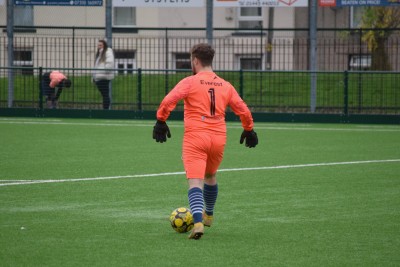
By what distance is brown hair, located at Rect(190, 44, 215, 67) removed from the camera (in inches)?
332

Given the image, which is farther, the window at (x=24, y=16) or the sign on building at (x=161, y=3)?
the window at (x=24, y=16)

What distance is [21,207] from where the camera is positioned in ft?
32.1

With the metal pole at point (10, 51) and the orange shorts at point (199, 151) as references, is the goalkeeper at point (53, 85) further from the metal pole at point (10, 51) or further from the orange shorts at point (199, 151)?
the orange shorts at point (199, 151)

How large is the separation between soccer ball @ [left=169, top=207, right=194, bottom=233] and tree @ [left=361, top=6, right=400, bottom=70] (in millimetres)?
22994

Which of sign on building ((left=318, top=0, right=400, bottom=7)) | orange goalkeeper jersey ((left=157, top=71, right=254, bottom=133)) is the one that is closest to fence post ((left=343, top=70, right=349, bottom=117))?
sign on building ((left=318, top=0, right=400, bottom=7))

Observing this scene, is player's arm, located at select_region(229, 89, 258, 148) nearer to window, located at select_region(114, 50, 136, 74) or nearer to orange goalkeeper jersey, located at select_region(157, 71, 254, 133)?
orange goalkeeper jersey, located at select_region(157, 71, 254, 133)

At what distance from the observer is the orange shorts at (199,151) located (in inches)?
325

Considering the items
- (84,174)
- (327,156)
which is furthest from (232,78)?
(84,174)

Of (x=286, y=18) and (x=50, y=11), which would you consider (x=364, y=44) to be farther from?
(x=50, y=11)

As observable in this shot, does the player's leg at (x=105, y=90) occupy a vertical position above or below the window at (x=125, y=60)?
below

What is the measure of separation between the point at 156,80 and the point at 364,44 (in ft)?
41.6

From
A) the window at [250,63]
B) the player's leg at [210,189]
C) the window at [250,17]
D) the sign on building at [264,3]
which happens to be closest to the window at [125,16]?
the window at [250,17]

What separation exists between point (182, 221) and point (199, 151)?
63cm

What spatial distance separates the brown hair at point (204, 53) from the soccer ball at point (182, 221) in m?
1.29
